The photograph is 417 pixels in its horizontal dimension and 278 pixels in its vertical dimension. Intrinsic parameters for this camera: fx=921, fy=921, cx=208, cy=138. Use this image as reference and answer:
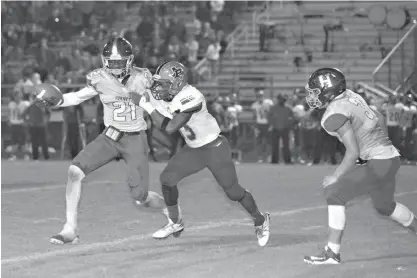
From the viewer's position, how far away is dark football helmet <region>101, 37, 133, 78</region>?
8.31 metres

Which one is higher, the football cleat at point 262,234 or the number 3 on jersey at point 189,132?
the number 3 on jersey at point 189,132

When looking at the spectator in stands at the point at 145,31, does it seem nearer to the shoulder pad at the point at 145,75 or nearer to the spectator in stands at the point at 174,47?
Answer: the spectator in stands at the point at 174,47

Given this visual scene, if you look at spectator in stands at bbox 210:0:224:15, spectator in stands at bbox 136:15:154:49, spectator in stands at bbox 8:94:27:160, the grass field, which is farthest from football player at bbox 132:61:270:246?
spectator in stands at bbox 210:0:224:15

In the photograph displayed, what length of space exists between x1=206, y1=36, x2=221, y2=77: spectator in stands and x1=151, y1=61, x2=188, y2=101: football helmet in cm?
1550

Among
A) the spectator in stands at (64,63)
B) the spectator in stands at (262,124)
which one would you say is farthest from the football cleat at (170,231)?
the spectator in stands at (64,63)

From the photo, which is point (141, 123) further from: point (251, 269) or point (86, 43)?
point (86, 43)

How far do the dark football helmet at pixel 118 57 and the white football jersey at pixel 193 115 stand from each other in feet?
1.53

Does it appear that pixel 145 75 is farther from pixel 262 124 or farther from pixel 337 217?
pixel 262 124

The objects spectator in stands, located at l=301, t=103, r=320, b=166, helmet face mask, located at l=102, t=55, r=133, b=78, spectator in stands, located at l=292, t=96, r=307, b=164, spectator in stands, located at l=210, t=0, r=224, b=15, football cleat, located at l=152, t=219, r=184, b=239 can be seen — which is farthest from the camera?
spectator in stands, located at l=210, t=0, r=224, b=15

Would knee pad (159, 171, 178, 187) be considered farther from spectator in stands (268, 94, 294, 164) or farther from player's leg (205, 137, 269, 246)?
spectator in stands (268, 94, 294, 164)

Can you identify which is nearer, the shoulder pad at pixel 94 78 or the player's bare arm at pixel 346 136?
the player's bare arm at pixel 346 136

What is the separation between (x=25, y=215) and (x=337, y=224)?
429 centimetres

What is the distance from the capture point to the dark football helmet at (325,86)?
7.21m

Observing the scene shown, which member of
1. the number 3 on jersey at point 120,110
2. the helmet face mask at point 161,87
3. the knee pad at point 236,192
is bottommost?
the knee pad at point 236,192
